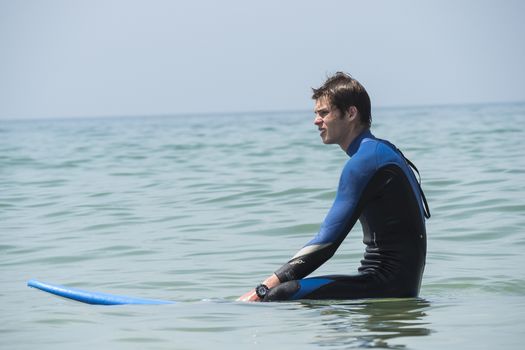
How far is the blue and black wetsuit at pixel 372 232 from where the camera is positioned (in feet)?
17.6

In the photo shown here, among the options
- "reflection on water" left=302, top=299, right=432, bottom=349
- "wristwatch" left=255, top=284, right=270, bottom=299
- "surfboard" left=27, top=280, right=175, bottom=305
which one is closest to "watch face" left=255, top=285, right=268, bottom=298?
"wristwatch" left=255, top=284, right=270, bottom=299

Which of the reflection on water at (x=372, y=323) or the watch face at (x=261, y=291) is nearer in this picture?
the reflection on water at (x=372, y=323)

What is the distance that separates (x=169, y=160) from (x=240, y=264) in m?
17.0

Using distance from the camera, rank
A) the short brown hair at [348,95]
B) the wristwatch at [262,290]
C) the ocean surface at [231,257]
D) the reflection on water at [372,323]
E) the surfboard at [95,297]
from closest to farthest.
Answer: the reflection on water at [372,323]
the ocean surface at [231,257]
the short brown hair at [348,95]
the wristwatch at [262,290]
the surfboard at [95,297]

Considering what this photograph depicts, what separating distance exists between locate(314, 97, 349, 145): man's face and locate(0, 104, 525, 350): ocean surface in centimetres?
94

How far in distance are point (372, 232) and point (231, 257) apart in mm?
3658

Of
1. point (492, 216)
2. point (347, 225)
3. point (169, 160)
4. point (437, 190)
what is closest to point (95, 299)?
point (347, 225)

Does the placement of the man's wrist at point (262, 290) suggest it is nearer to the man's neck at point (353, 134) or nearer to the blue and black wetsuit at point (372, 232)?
the blue and black wetsuit at point (372, 232)

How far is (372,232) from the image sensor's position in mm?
5562

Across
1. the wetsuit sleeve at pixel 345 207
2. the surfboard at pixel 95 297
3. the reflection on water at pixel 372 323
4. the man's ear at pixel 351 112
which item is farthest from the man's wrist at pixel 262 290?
the man's ear at pixel 351 112

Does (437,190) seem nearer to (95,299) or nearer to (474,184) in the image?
(474,184)

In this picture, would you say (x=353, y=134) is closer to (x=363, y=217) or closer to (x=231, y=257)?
(x=363, y=217)

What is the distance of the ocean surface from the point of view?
5.34m

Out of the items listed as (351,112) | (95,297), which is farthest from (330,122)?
(95,297)
